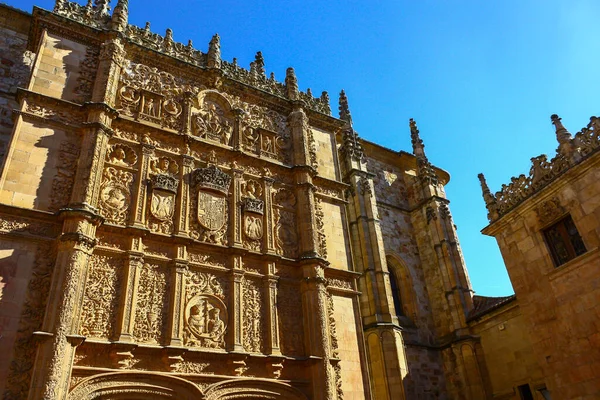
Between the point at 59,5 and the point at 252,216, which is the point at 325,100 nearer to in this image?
the point at 252,216

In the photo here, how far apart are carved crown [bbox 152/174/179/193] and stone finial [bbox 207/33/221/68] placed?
4509 millimetres

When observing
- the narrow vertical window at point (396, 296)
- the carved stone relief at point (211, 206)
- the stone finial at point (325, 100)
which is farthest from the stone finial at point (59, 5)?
the narrow vertical window at point (396, 296)

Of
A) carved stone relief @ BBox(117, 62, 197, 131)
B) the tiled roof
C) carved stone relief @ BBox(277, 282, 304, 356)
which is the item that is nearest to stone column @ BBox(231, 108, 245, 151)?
carved stone relief @ BBox(117, 62, 197, 131)

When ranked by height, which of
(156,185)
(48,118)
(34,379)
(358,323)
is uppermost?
(48,118)

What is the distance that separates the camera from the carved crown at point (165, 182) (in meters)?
11.1

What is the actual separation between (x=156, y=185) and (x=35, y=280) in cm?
342

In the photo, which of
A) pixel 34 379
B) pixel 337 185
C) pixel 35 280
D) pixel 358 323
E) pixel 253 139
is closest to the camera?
pixel 34 379

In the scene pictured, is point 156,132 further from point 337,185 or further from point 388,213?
point 388,213

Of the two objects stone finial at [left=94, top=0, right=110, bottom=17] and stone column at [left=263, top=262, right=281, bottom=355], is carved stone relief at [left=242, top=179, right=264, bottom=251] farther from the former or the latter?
stone finial at [left=94, top=0, right=110, bottom=17]

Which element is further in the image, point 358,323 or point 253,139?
point 253,139

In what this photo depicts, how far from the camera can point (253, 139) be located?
13883mm

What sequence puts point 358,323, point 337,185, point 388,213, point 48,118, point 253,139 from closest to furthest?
1. point 48,118
2. point 358,323
3. point 253,139
4. point 337,185
5. point 388,213

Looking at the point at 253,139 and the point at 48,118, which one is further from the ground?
→ the point at 253,139

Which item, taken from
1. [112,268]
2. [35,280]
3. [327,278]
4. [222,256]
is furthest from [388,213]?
[35,280]
